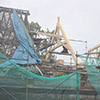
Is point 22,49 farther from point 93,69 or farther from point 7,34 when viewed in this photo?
point 93,69

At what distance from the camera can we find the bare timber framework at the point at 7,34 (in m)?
12.4

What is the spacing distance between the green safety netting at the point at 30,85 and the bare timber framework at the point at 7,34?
4166mm

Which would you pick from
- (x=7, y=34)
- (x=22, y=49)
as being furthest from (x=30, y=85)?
(x=7, y=34)

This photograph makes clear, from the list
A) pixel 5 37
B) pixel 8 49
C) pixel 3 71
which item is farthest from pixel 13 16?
pixel 3 71

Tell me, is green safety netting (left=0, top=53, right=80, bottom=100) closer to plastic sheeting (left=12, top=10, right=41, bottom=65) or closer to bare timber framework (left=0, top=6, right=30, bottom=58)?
plastic sheeting (left=12, top=10, right=41, bottom=65)

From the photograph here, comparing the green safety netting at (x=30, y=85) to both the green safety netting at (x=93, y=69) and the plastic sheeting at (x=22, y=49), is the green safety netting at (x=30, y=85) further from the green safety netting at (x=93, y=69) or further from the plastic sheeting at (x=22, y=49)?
the plastic sheeting at (x=22, y=49)

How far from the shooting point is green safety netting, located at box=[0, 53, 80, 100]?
7.65 meters

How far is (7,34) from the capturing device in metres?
13.3

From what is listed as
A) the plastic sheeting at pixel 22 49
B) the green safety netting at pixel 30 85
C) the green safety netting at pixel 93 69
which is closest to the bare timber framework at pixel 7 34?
the plastic sheeting at pixel 22 49

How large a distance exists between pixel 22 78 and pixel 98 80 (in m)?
4.59

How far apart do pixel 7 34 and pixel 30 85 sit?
6.49 m

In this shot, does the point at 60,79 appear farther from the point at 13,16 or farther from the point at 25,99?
the point at 13,16

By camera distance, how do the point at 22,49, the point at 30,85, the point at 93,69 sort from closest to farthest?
the point at 30,85 < the point at 93,69 < the point at 22,49

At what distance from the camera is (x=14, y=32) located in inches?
503
